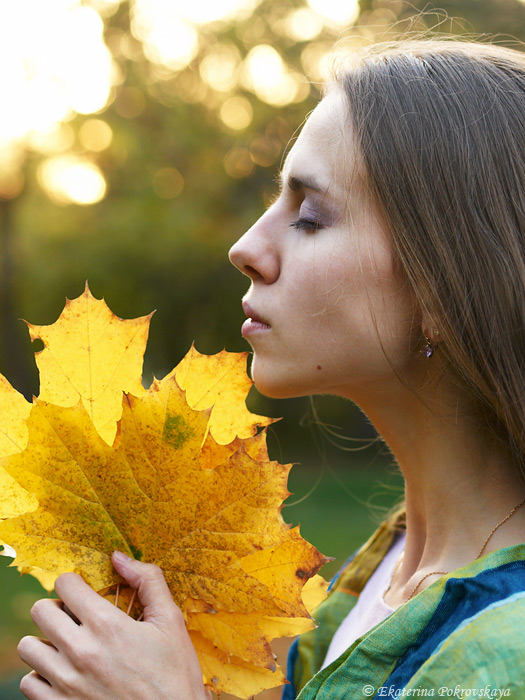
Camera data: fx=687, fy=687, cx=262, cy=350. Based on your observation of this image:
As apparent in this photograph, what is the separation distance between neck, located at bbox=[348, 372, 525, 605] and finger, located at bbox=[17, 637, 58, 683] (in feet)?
2.52

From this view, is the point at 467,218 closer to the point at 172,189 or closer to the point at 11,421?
the point at 11,421

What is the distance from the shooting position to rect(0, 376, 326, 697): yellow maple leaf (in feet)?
3.76

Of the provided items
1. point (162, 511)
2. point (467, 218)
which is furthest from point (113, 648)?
point (467, 218)

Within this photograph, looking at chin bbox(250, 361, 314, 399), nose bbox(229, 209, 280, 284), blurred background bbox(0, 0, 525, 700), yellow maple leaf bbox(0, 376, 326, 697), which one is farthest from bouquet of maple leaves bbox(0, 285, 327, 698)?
blurred background bbox(0, 0, 525, 700)

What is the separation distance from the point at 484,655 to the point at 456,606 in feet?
0.49

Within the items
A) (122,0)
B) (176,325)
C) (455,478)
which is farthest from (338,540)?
(122,0)

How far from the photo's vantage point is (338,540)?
29.1ft

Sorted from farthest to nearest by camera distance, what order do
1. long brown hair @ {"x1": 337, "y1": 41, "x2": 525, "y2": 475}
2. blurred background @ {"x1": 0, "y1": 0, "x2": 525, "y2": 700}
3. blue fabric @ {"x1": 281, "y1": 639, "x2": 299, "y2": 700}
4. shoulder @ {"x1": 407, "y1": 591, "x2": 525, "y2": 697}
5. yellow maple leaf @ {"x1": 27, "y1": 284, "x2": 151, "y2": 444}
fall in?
blurred background @ {"x1": 0, "y1": 0, "x2": 525, "y2": 700}
blue fabric @ {"x1": 281, "y1": 639, "x2": 299, "y2": 700}
long brown hair @ {"x1": 337, "y1": 41, "x2": 525, "y2": 475}
yellow maple leaf @ {"x1": 27, "y1": 284, "x2": 151, "y2": 444}
shoulder @ {"x1": 407, "y1": 591, "x2": 525, "y2": 697}

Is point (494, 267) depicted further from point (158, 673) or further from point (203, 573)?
point (158, 673)

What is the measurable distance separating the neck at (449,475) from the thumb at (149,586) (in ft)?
1.98

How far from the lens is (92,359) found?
1255 mm

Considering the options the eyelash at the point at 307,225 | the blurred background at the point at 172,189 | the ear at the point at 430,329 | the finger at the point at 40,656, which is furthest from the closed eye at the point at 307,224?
the blurred background at the point at 172,189

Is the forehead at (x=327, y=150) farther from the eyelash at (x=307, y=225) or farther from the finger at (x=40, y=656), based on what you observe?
the finger at (x=40, y=656)

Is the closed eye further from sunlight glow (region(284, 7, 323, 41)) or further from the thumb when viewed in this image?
sunlight glow (region(284, 7, 323, 41))
